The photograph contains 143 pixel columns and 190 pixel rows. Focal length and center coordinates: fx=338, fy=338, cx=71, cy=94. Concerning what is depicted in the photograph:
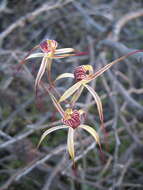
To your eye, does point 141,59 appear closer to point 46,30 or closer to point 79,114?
point 79,114

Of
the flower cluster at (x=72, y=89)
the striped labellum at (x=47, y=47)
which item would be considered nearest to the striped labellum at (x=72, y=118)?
the flower cluster at (x=72, y=89)

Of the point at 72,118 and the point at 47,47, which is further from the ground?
the point at 47,47

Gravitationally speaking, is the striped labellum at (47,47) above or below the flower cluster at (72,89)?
above

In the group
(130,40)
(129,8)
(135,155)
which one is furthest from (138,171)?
(129,8)

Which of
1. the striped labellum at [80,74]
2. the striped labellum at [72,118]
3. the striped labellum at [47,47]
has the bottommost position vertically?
the striped labellum at [72,118]

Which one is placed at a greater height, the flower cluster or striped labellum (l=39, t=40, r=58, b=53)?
striped labellum (l=39, t=40, r=58, b=53)

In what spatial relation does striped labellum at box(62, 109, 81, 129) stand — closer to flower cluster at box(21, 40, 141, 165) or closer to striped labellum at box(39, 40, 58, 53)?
flower cluster at box(21, 40, 141, 165)

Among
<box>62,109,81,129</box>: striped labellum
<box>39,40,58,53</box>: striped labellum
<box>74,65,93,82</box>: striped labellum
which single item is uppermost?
<box>39,40,58,53</box>: striped labellum

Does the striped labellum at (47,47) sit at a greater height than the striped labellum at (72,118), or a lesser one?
greater

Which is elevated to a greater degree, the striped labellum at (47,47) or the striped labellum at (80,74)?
the striped labellum at (47,47)

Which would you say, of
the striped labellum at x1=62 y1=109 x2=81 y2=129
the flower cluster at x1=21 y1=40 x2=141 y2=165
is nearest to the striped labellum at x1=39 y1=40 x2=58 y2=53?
the flower cluster at x1=21 y1=40 x2=141 y2=165

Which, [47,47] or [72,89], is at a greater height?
[47,47]

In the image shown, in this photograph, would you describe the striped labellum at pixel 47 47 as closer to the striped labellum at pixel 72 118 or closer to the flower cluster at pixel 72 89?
the flower cluster at pixel 72 89
